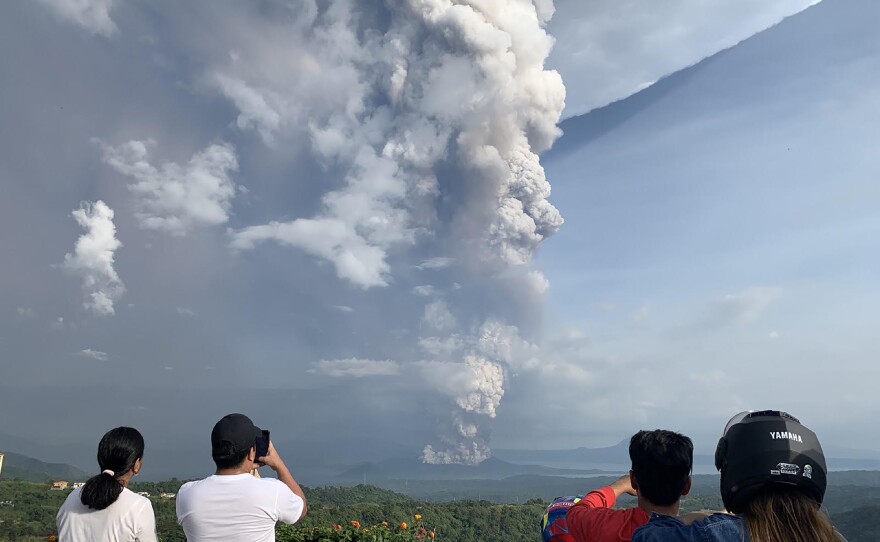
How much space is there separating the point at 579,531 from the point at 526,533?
8232 cm

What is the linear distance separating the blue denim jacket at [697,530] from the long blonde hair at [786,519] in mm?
40

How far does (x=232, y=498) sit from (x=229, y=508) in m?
0.05

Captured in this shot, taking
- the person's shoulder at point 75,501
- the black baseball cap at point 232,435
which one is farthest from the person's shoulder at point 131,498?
the black baseball cap at point 232,435

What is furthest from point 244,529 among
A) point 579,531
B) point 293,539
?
point 293,539

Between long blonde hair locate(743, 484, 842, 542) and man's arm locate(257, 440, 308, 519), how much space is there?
2.55 meters

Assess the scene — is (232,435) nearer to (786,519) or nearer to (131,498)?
(131,498)

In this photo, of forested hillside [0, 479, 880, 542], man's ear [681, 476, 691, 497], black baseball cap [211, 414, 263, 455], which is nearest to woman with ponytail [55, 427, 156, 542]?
black baseball cap [211, 414, 263, 455]

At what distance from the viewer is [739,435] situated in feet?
6.20

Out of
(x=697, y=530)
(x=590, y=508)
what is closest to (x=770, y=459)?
(x=697, y=530)

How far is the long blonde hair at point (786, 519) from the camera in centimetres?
176

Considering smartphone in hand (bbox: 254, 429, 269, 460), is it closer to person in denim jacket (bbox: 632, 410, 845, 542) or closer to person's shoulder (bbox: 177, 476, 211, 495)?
person's shoulder (bbox: 177, 476, 211, 495)

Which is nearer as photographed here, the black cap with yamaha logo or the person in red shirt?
the black cap with yamaha logo

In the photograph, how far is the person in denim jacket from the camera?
5.82 ft

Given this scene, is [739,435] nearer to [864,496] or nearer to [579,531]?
[579,531]
